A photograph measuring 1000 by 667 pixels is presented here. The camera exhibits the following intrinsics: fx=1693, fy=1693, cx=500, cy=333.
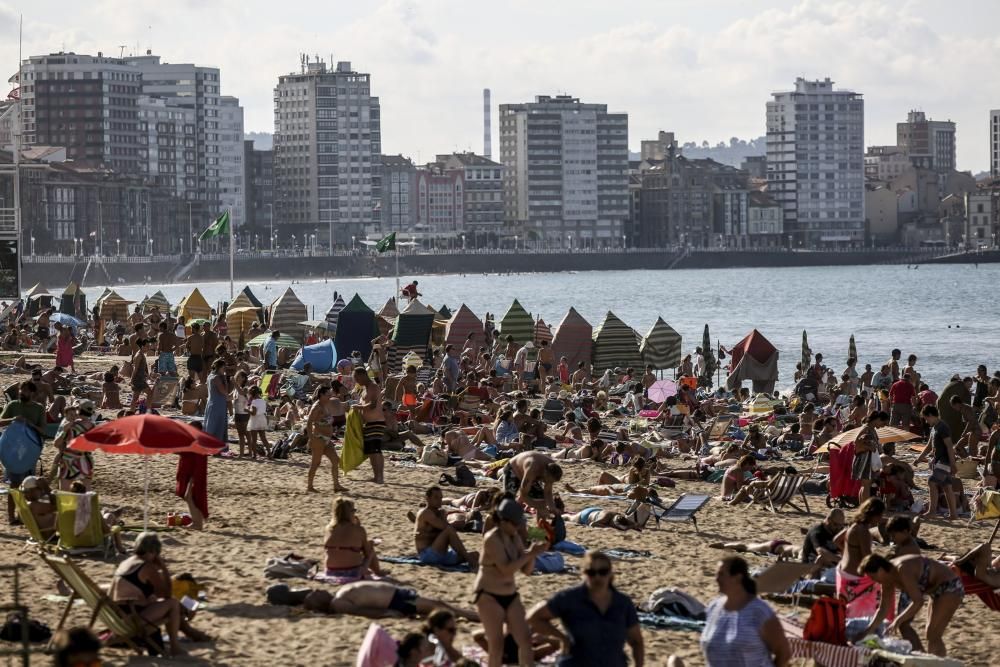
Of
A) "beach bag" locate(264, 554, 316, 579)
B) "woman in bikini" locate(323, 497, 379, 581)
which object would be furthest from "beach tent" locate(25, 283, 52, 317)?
"woman in bikini" locate(323, 497, 379, 581)

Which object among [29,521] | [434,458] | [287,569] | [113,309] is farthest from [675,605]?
[113,309]

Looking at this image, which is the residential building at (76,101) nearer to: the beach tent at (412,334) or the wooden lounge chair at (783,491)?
the beach tent at (412,334)

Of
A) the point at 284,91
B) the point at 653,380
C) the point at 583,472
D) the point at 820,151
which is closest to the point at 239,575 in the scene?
the point at 583,472

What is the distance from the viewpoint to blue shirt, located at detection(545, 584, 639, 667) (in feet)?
20.5

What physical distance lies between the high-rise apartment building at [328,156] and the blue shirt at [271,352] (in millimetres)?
131578

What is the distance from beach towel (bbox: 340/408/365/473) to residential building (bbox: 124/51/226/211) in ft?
454

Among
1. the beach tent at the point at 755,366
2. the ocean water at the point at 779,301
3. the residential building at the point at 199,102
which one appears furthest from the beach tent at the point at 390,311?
the residential building at the point at 199,102

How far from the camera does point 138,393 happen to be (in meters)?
19.0

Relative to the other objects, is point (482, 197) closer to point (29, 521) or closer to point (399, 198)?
point (399, 198)

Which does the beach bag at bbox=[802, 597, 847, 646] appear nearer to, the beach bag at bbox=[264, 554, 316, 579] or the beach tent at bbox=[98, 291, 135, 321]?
the beach bag at bbox=[264, 554, 316, 579]

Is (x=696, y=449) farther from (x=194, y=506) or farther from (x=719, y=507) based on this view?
(x=194, y=506)

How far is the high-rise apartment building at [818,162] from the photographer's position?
6865 inches

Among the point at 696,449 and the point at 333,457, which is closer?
the point at 333,457

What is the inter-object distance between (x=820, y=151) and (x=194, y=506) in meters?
175
